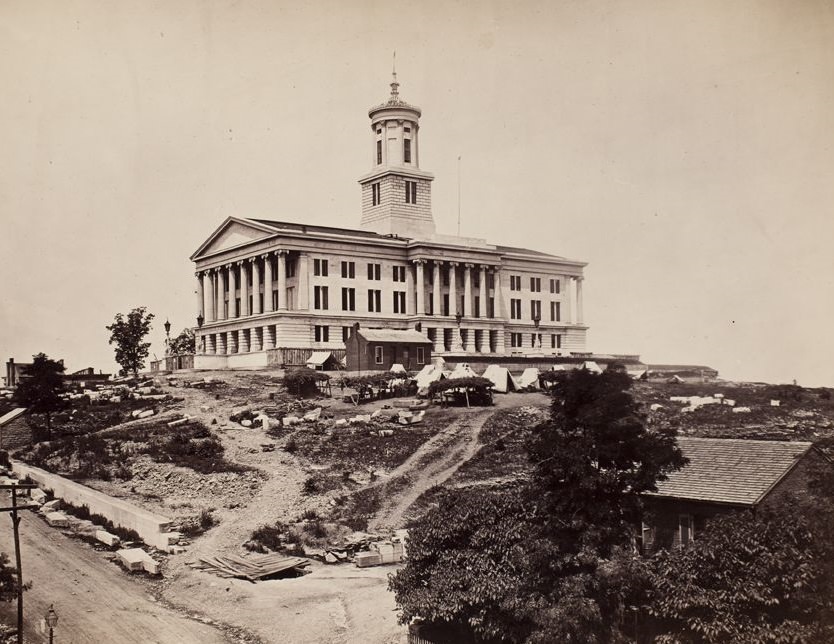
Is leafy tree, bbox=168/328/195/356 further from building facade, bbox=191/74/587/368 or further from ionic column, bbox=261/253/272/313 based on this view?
ionic column, bbox=261/253/272/313

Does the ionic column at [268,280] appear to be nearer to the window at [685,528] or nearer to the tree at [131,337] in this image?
the tree at [131,337]

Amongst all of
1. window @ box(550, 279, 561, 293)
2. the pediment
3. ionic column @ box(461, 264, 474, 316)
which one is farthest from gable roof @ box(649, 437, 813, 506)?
window @ box(550, 279, 561, 293)

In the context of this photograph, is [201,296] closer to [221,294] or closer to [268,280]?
[221,294]

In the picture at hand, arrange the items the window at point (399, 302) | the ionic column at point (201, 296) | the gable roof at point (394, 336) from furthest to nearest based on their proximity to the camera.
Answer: the ionic column at point (201, 296) < the window at point (399, 302) < the gable roof at point (394, 336)

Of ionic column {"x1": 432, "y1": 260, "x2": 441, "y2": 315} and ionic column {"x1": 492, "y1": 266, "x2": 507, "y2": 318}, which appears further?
ionic column {"x1": 492, "y1": 266, "x2": 507, "y2": 318}

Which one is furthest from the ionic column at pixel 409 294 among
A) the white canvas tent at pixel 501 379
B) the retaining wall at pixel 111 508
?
the retaining wall at pixel 111 508

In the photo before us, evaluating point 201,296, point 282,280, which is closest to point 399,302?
point 282,280
